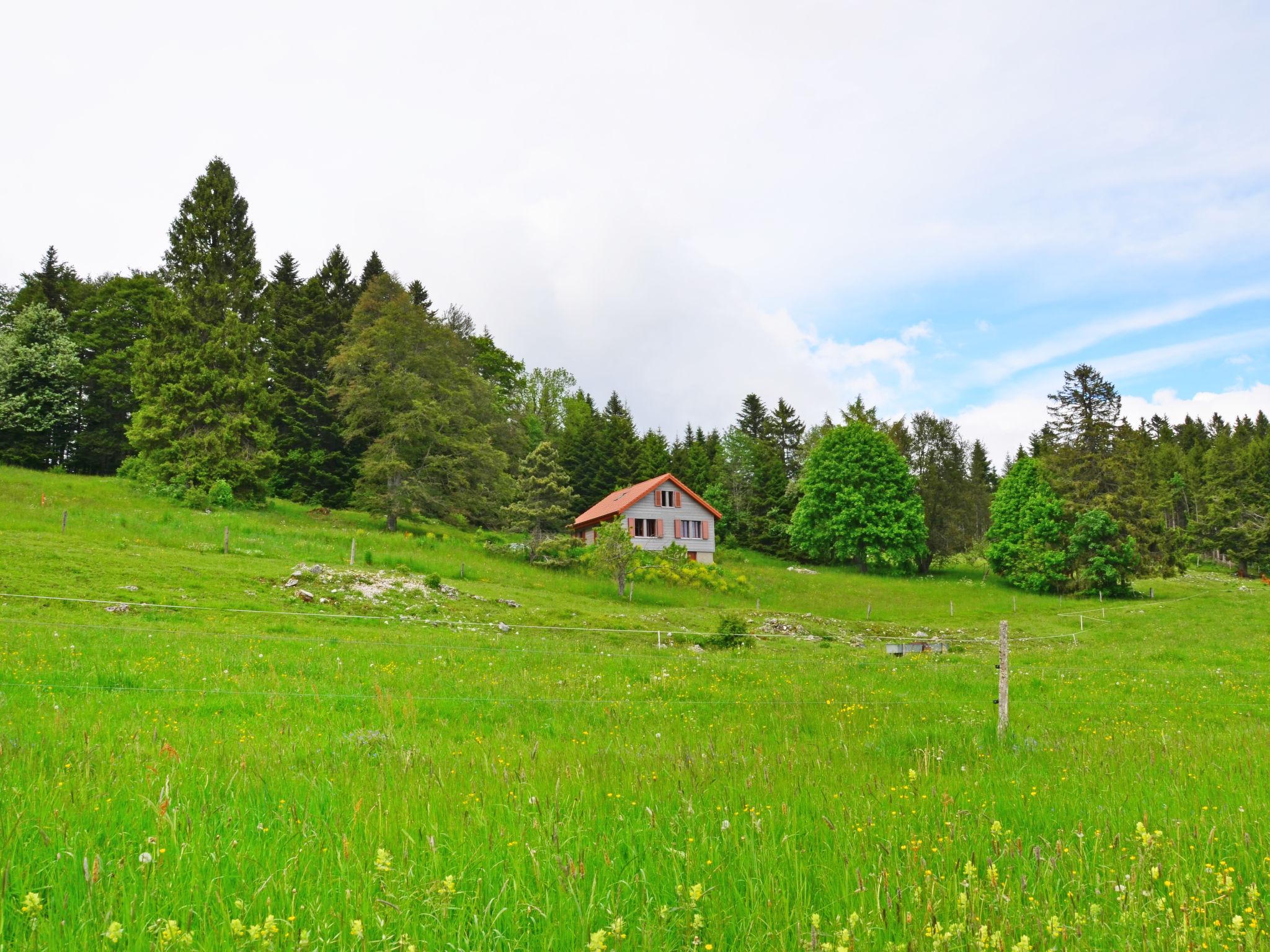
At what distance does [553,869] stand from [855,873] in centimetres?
161

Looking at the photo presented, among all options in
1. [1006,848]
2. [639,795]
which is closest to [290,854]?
[639,795]

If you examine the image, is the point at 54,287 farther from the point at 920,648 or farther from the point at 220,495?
the point at 920,648

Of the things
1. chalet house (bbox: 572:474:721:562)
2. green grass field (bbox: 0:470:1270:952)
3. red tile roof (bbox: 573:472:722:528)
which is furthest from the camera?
chalet house (bbox: 572:474:721:562)

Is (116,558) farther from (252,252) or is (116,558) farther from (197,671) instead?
(252,252)

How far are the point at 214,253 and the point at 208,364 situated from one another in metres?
9.45

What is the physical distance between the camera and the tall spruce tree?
46.6 m

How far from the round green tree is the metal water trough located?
1722 inches

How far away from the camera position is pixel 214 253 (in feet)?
173

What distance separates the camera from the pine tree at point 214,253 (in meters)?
51.8

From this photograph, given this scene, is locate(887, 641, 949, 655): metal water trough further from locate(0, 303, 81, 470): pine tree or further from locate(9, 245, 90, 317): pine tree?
locate(9, 245, 90, 317): pine tree

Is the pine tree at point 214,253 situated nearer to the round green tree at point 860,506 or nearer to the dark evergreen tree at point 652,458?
the dark evergreen tree at point 652,458

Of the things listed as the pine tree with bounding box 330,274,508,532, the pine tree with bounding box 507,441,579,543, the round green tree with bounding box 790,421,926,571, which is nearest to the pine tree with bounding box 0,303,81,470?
the pine tree with bounding box 330,274,508,532

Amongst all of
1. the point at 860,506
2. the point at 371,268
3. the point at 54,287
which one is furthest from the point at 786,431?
the point at 54,287

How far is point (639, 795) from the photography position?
5113mm
